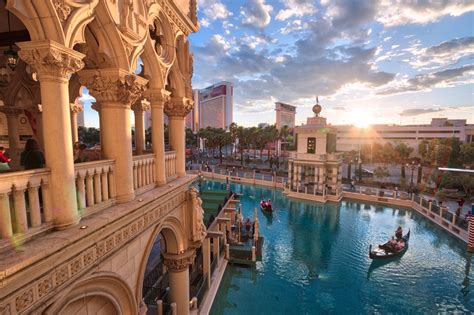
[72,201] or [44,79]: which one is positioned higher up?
[44,79]

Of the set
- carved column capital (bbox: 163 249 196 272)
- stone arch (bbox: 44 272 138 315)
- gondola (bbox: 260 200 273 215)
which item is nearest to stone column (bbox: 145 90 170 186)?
carved column capital (bbox: 163 249 196 272)

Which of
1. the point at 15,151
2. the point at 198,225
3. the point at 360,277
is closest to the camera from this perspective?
the point at 15,151

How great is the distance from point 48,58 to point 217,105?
13605 cm

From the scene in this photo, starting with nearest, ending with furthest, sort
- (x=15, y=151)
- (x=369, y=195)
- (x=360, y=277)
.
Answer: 1. (x=15, y=151)
2. (x=360, y=277)
3. (x=369, y=195)

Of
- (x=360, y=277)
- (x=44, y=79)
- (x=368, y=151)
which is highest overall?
(x=44, y=79)

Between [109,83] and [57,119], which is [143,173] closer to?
[109,83]

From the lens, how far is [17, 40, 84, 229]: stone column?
11.4ft

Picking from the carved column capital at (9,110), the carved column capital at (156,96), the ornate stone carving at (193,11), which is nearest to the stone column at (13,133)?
the carved column capital at (9,110)

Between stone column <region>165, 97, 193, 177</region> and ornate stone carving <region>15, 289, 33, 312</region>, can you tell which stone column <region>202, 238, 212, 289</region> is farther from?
ornate stone carving <region>15, 289, 33, 312</region>

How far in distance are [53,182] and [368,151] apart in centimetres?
7742

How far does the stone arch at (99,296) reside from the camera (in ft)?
11.7

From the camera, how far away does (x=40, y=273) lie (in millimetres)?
3027

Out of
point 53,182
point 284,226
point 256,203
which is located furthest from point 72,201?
point 256,203

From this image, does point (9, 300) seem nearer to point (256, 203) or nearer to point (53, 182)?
point (53, 182)
